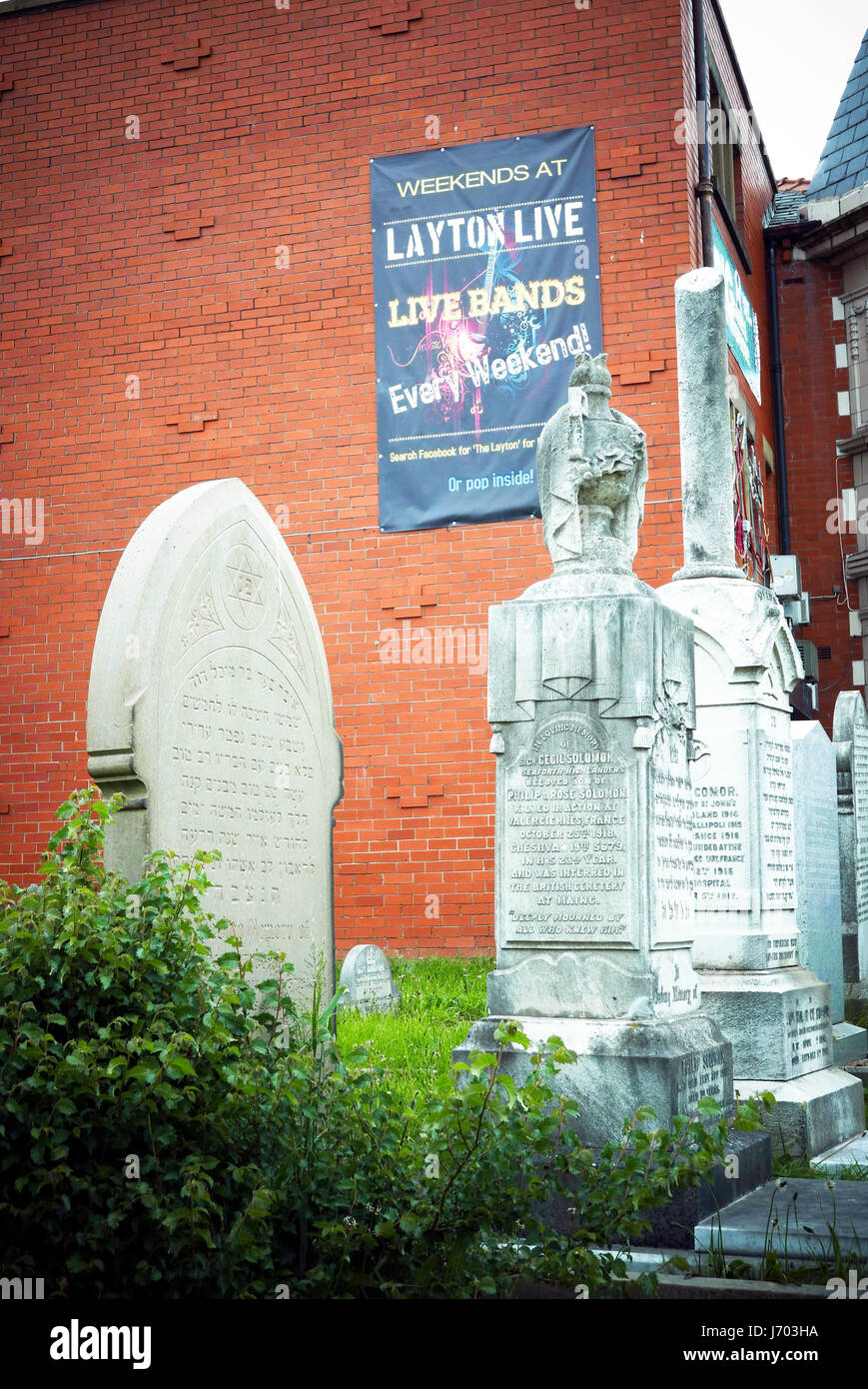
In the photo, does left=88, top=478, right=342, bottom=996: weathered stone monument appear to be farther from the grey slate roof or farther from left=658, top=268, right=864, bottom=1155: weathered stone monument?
the grey slate roof

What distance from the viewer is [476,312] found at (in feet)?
39.2

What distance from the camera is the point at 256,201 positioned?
12695 mm

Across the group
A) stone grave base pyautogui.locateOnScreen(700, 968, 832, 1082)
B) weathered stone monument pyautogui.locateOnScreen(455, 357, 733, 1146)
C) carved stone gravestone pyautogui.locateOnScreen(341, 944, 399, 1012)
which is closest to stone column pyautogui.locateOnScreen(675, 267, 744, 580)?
weathered stone monument pyautogui.locateOnScreen(455, 357, 733, 1146)

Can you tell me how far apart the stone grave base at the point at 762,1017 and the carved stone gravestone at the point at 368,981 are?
9.24 ft

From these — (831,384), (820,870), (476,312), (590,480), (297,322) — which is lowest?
(820,870)

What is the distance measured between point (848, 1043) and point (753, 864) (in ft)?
8.42

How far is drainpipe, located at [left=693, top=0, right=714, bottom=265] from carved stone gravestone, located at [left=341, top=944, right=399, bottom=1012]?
672 centimetres

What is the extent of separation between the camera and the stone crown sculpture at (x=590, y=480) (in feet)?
19.9

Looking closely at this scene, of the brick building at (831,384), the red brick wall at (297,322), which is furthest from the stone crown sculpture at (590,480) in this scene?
the brick building at (831,384)

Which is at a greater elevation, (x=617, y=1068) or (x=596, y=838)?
(x=596, y=838)

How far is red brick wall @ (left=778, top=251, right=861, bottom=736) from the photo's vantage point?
1767 cm

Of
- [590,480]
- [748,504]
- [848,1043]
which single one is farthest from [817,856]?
[748,504]

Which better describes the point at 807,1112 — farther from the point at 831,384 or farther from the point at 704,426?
the point at 831,384

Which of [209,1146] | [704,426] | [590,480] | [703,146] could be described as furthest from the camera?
[703,146]
